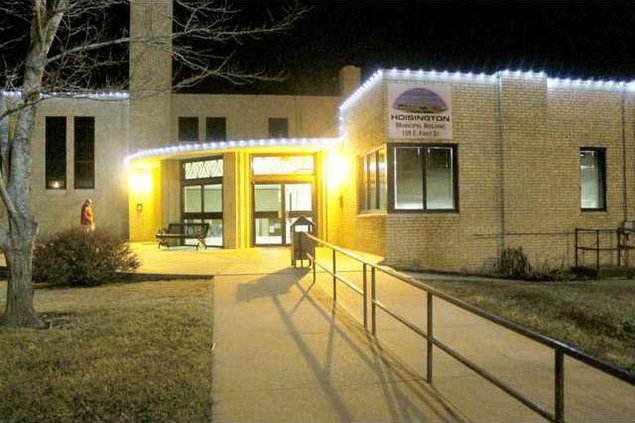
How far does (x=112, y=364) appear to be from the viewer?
226 inches

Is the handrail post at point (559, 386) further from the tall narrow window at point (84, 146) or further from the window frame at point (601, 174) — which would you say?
the tall narrow window at point (84, 146)

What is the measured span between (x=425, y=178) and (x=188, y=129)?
1807cm

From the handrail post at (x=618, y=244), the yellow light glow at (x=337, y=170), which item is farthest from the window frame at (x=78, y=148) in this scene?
the handrail post at (x=618, y=244)

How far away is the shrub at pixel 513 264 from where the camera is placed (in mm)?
13828

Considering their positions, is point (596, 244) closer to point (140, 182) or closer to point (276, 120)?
point (140, 182)

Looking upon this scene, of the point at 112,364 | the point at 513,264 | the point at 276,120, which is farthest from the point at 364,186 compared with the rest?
the point at 276,120

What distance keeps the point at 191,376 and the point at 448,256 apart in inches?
384

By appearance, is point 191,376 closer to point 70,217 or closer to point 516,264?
point 516,264

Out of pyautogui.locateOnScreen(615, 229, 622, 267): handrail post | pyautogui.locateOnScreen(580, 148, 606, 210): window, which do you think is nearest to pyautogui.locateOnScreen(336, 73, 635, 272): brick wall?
pyautogui.locateOnScreen(580, 148, 606, 210): window

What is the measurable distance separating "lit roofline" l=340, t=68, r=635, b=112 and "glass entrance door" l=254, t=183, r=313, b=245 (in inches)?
160

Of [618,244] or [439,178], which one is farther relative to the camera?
[618,244]

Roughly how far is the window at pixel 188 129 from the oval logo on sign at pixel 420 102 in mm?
17315

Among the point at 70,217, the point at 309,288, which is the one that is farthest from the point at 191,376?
the point at 70,217

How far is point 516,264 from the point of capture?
14.1 meters
